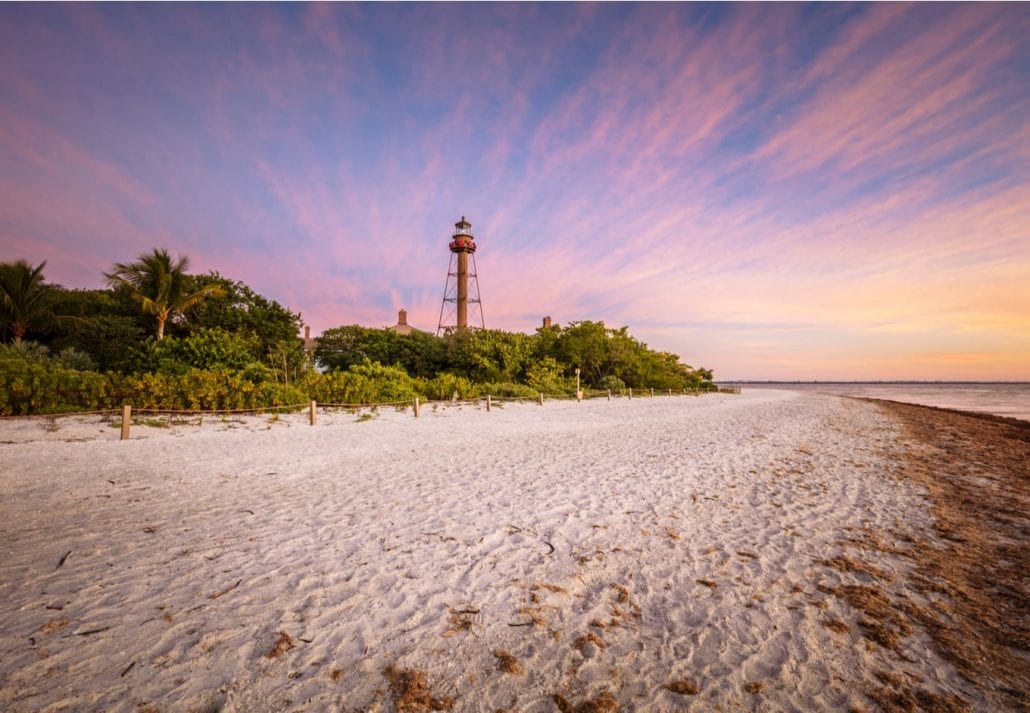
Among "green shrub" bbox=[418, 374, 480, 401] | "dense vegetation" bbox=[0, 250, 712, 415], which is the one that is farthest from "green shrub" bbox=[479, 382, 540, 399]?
"green shrub" bbox=[418, 374, 480, 401]

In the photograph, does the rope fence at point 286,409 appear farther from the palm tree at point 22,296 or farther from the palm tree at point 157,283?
the palm tree at point 22,296

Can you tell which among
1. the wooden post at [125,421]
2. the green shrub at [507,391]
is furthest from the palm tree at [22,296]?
the green shrub at [507,391]

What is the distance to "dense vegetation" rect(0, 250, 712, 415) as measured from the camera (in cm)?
1245

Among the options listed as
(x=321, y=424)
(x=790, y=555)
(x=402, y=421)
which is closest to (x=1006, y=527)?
(x=790, y=555)

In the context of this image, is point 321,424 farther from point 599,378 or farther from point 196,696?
point 599,378

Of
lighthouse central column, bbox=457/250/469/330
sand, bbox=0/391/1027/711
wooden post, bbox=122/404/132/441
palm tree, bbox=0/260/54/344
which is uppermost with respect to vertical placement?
lighthouse central column, bbox=457/250/469/330

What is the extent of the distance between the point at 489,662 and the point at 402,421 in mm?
12649

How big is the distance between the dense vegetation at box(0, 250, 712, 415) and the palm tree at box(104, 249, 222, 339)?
0.05 m

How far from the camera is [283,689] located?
2504 mm

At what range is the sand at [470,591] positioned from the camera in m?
2.55

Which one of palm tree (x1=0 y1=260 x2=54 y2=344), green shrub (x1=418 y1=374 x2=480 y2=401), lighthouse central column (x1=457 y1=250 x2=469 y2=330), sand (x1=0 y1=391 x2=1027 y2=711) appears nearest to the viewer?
sand (x1=0 y1=391 x2=1027 y2=711)

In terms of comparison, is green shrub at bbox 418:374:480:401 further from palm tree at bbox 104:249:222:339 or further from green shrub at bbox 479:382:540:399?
palm tree at bbox 104:249:222:339

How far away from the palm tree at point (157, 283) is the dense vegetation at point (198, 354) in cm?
5

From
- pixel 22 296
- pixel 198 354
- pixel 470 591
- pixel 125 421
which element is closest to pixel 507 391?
pixel 198 354
